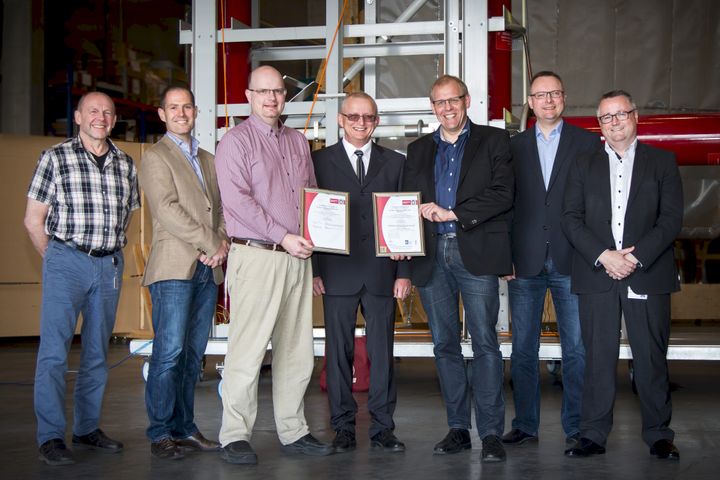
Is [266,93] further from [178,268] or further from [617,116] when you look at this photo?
[617,116]

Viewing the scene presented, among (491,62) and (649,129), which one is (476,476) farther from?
(649,129)

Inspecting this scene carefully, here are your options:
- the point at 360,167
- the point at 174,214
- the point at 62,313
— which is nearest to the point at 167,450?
the point at 62,313

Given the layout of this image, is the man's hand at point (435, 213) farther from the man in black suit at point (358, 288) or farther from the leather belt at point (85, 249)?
the leather belt at point (85, 249)

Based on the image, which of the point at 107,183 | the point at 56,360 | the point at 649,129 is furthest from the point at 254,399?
the point at 649,129

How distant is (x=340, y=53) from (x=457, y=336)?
8.01 ft

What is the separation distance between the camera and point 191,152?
4.32m

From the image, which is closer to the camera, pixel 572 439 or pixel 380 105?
pixel 572 439

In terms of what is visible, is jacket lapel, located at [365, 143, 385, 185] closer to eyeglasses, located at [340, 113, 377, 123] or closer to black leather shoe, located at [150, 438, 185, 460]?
eyeglasses, located at [340, 113, 377, 123]

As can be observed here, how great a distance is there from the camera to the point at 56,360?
13.6ft

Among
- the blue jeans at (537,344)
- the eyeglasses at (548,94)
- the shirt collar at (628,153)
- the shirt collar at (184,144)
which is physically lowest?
the blue jeans at (537,344)

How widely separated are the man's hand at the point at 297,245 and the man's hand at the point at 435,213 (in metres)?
0.55

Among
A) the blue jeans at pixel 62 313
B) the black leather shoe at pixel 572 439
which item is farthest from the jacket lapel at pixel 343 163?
the black leather shoe at pixel 572 439

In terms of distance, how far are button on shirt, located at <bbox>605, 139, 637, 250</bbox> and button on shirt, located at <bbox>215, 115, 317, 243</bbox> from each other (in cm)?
139

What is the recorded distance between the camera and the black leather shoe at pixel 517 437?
446 cm
